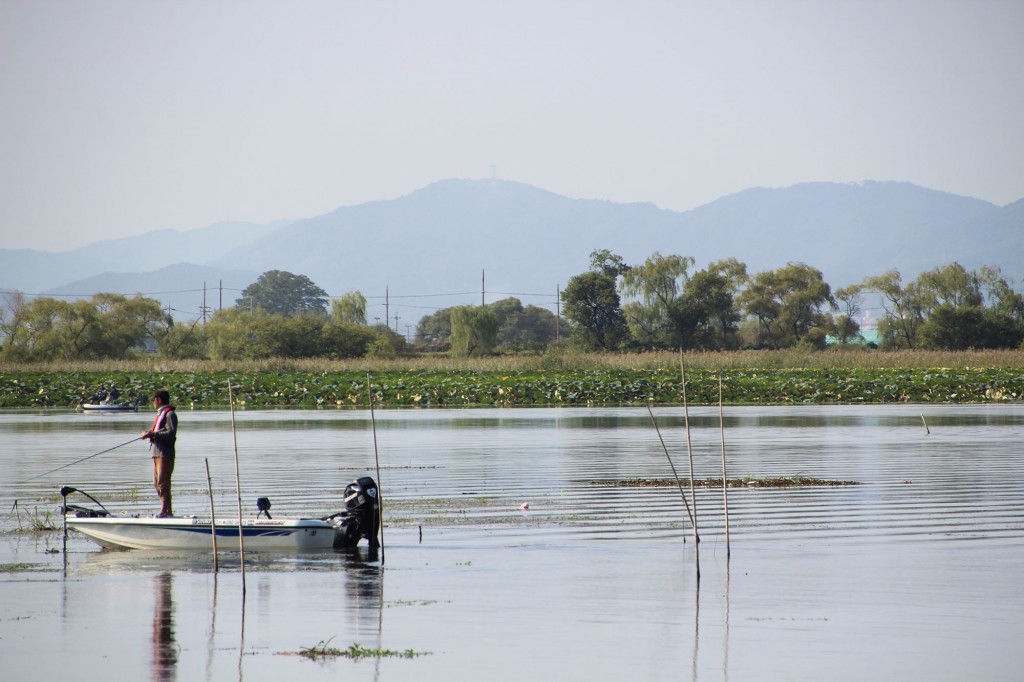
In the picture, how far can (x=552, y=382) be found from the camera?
68562 millimetres

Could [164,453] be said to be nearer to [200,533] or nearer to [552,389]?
[200,533]

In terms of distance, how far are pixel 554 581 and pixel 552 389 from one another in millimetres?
51226

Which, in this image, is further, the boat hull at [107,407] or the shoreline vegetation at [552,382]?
the shoreline vegetation at [552,382]

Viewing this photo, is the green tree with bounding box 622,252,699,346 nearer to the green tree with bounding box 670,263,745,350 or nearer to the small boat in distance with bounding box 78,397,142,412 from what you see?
the green tree with bounding box 670,263,745,350

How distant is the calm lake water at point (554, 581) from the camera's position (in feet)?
41.5

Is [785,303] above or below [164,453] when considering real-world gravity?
above

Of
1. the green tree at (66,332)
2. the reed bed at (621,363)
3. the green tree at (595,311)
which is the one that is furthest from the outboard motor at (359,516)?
the green tree at (595,311)

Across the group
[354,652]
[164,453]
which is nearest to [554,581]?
[354,652]

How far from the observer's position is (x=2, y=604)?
15.4 m

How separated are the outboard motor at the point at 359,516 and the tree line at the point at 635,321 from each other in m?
81.1

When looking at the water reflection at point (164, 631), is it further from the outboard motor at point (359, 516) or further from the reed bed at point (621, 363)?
the reed bed at point (621, 363)

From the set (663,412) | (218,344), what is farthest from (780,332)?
(663,412)

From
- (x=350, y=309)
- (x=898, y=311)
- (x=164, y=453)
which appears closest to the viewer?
(x=164, y=453)

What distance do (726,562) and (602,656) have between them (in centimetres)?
508
